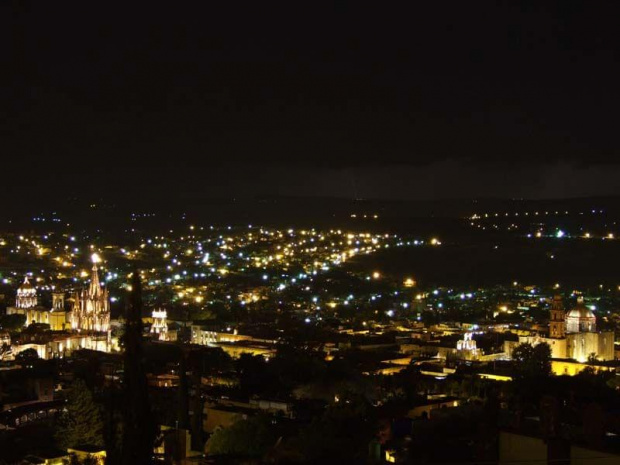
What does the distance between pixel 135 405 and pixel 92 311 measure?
44.4m

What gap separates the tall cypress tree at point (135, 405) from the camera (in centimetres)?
1004

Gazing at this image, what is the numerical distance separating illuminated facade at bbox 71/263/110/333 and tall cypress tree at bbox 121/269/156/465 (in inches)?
1679

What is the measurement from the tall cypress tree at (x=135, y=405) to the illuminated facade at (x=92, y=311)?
42.6m

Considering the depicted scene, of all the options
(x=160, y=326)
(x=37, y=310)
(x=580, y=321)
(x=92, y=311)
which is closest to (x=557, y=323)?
(x=580, y=321)

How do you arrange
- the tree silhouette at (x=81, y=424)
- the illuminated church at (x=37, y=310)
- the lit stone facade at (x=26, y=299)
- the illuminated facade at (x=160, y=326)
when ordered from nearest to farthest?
the tree silhouette at (x=81, y=424)
the illuminated facade at (x=160, y=326)
the illuminated church at (x=37, y=310)
the lit stone facade at (x=26, y=299)

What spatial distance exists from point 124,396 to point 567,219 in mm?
127711

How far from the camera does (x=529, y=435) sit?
11.1 meters

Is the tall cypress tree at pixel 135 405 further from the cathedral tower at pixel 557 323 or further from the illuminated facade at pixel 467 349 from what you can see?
the cathedral tower at pixel 557 323

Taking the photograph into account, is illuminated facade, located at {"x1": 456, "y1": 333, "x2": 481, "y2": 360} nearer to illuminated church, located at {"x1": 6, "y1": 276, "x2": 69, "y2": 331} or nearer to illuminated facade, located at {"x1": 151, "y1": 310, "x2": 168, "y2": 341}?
illuminated facade, located at {"x1": 151, "y1": 310, "x2": 168, "y2": 341}

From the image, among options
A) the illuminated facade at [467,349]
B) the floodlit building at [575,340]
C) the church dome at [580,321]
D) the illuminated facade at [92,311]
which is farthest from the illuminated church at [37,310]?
the church dome at [580,321]

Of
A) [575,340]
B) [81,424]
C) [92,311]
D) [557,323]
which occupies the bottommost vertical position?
[81,424]

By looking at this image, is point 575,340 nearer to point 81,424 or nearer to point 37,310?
point 81,424

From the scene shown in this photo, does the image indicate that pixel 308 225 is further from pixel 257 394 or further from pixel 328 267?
pixel 257 394

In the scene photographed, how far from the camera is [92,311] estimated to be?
5347 centimetres
